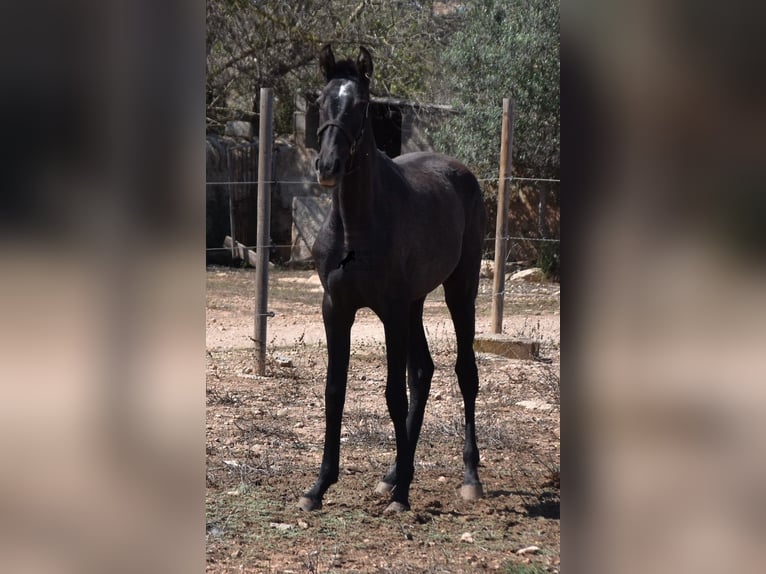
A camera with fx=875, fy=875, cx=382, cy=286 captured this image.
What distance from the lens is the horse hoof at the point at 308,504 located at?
180 inches

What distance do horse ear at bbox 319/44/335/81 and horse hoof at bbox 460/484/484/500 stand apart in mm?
2367

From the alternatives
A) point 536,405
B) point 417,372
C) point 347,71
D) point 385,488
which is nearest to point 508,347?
point 536,405

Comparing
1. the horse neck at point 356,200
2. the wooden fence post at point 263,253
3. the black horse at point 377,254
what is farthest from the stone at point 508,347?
the horse neck at point 356,200

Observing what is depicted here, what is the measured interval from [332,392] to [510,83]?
10.0 m

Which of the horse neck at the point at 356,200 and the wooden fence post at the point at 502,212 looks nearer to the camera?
the horse neck at the point at 356,200

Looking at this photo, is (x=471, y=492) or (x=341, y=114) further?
(x=471, y=492)

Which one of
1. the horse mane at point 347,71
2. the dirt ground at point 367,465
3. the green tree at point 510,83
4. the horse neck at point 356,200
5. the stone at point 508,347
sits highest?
the green tree at point 510,83

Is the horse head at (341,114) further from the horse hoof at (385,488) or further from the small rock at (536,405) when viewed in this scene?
the small rock at (536,405)

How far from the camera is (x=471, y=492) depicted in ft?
16.0

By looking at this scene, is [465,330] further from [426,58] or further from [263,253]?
[426,58]
